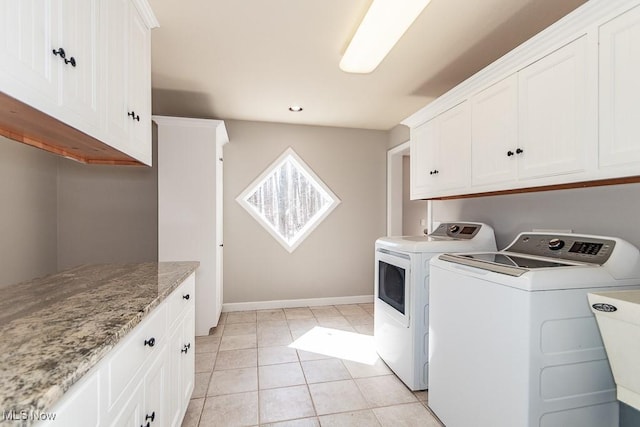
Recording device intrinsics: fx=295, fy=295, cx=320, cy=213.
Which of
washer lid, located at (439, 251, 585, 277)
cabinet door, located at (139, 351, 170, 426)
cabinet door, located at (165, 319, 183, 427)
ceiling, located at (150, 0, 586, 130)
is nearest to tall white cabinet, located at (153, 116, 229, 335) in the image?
ceiling, located at (150, 0, 586, 130)

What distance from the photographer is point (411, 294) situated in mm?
2109

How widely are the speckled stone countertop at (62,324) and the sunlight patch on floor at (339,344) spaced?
1598 mm

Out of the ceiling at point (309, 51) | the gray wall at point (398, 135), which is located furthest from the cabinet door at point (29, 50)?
the gray wall at point (398, 135)

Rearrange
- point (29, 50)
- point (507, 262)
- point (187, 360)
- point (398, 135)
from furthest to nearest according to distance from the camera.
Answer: point (398, 135), point (187, 360), point (507, 262), point (29, 50)

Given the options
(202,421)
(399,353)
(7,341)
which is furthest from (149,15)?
(399,353)

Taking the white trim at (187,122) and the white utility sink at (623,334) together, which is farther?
the white trim at (187,122)

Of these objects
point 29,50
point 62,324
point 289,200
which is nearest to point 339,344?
point 289,200

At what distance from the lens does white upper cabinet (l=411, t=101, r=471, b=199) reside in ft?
7.07

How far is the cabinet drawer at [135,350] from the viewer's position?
0.87m

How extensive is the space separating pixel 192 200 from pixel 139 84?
4.92 feet

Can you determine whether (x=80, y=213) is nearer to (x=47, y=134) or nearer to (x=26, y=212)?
(x=26, y=212)

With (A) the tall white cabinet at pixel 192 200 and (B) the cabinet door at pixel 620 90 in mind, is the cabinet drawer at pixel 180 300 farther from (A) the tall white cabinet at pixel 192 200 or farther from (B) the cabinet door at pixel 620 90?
(B) the cabinet door at pixel 620 90

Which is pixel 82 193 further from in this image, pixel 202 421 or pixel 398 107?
pixel 398 107

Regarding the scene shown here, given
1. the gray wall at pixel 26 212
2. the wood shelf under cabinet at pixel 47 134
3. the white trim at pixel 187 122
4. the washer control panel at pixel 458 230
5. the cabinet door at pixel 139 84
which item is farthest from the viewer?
the white trim at pixel 187 122
